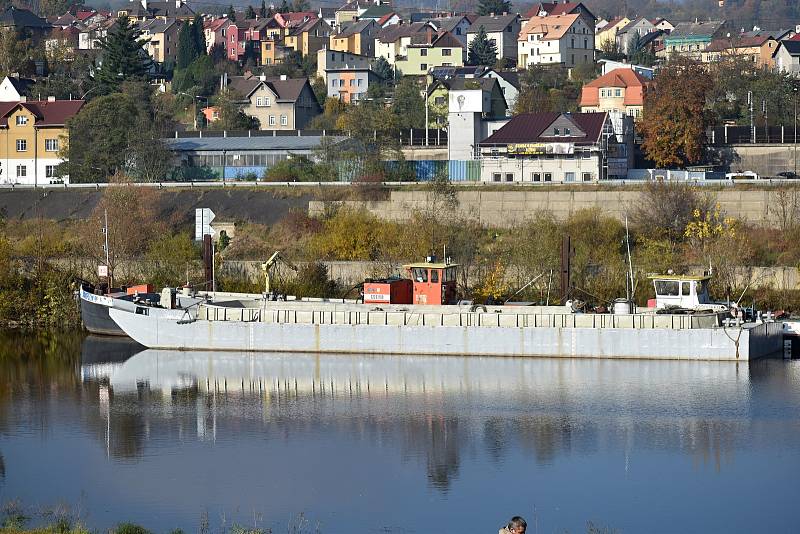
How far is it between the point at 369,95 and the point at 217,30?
39.0 meters

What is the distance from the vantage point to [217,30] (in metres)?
147

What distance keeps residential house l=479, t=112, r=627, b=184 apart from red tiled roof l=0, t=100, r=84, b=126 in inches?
1086

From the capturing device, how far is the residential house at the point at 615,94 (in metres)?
98.1

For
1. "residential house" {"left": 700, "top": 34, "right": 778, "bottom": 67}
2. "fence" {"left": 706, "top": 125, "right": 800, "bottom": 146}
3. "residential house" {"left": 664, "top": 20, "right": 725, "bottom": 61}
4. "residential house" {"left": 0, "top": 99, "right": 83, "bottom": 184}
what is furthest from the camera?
"residential house" {"left": 664, "top": 20, "right": 725, "bottom": 61}

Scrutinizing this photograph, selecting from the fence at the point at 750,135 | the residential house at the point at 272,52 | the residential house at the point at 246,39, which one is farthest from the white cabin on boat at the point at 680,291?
the residential house at the point at 246,39

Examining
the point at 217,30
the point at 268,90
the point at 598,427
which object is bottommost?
the point at 598,427

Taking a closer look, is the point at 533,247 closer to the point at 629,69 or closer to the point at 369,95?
the point at 629,69

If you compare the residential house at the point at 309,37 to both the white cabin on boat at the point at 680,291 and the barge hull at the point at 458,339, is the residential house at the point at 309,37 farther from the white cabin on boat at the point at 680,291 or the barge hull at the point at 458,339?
the white cabin on boat at the point at 680,291

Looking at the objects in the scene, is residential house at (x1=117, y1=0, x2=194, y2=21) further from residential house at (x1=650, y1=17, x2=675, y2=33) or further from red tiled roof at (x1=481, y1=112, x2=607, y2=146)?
red tiled roof at (x1=481, y1=112, x2=607, y2=146)

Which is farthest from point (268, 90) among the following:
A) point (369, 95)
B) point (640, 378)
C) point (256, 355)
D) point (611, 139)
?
point (640, 378)

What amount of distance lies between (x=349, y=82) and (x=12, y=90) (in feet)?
99.9

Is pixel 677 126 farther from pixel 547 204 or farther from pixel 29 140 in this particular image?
pixel 29 140

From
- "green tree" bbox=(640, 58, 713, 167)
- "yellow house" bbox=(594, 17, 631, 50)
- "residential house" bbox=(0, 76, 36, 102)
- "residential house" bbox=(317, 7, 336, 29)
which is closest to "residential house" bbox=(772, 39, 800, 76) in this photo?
"yellow house" bbox=(594, 17, 631, 50)

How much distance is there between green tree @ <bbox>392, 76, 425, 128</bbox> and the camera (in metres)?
97.6
